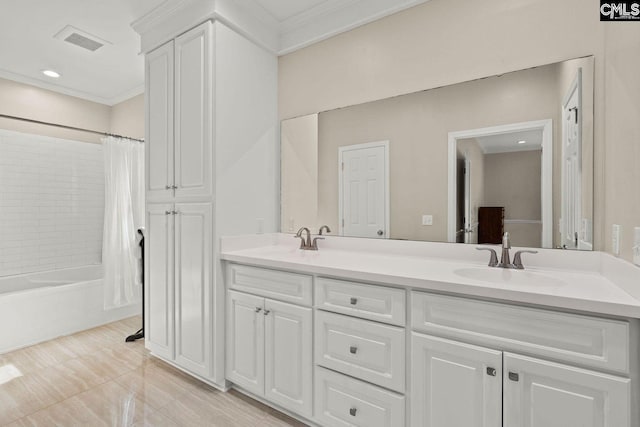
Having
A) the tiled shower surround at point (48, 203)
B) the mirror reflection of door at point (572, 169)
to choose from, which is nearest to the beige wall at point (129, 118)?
the tiled shower surround at point (48, 203)

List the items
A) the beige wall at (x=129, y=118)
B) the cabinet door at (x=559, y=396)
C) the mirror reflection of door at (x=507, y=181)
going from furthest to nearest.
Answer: the beige wall at (x=129, y=118), the mirror reflection of door at (x=507, y=181), the cabinet door at (x=559, y=396)

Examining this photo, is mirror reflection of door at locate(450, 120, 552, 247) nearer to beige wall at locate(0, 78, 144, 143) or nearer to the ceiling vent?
the ceiling vent

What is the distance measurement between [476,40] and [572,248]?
3.95 feet

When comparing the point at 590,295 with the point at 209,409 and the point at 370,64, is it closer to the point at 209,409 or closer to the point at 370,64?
the point at 370,64

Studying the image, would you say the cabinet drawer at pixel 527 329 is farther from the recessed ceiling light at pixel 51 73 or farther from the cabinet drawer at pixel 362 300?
the recessed ceiling light at pixel 51 73

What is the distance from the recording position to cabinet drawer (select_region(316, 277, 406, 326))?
4.49ft

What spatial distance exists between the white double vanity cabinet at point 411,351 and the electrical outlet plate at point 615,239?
13cm

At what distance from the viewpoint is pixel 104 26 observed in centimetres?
246

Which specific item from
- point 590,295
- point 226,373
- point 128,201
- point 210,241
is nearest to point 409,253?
point 590,295

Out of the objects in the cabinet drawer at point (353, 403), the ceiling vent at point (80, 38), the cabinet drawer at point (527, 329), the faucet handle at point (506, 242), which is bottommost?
the cabinet drawer at point (353, 403)

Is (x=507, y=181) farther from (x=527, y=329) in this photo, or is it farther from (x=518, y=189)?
(x=527, y=329)

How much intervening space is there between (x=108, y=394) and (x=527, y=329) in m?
2.42

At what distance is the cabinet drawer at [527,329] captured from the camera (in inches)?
38.5

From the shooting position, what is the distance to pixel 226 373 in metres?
2.04
